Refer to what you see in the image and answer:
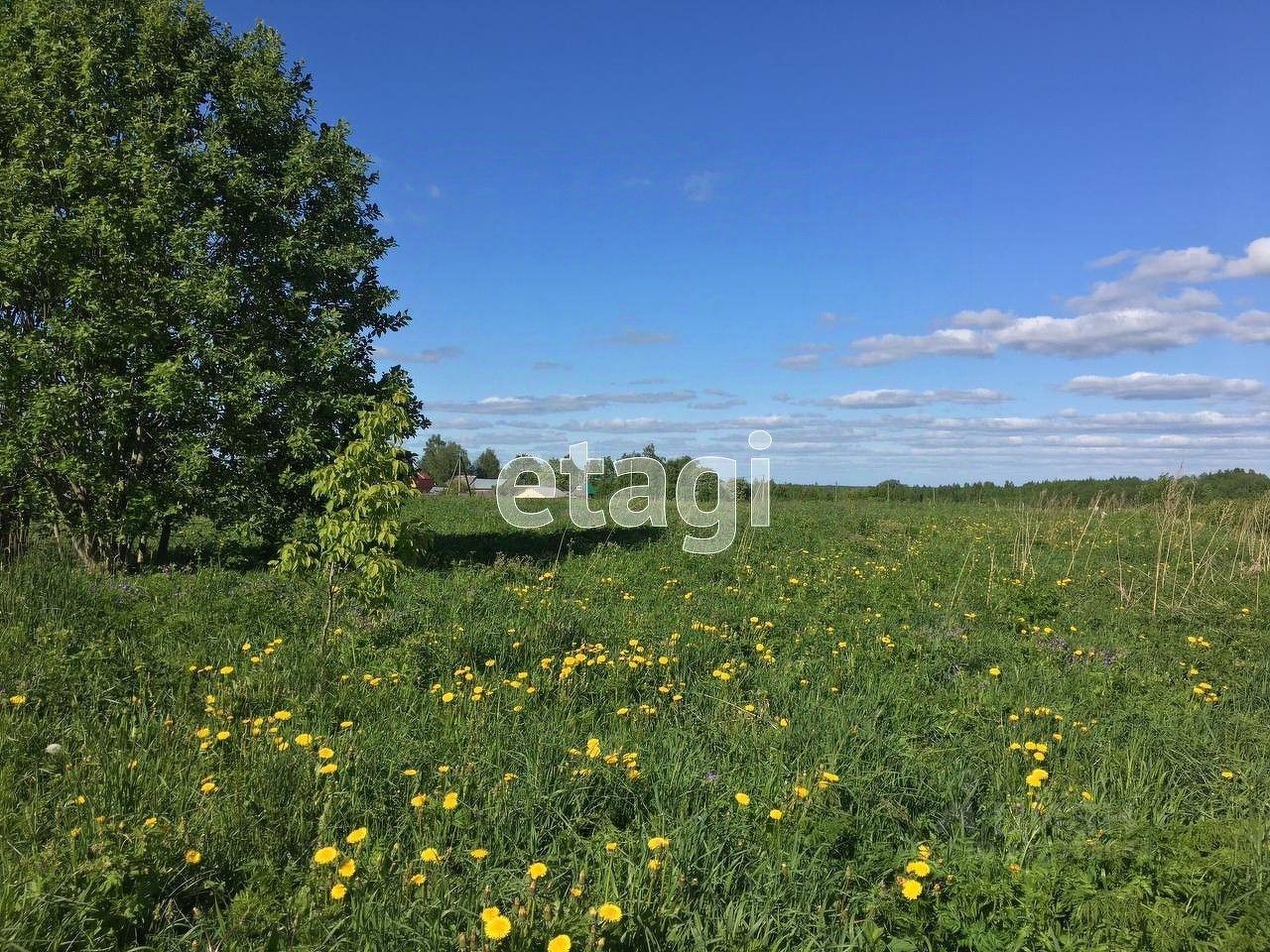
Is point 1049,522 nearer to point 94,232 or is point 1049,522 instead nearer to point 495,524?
point 495,524

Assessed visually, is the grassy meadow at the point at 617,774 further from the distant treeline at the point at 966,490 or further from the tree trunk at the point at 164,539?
the distant treeline at the point at 966,490

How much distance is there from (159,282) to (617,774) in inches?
384

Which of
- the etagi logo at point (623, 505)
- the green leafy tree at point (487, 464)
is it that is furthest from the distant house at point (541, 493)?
the green leafy tree at point (487, 464)

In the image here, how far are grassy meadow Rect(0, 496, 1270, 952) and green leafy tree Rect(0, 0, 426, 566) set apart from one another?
271 cm

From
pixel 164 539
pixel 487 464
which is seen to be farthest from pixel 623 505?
pixel 487 464

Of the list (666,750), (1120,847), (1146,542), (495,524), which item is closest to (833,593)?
(666,750)

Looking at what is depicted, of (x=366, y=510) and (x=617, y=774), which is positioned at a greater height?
(x=366, y=510)

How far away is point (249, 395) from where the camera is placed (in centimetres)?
1005

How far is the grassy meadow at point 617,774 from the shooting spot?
274cm

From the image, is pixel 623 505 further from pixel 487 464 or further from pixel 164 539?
pixel 487 464

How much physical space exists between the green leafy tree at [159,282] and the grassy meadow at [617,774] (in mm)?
2707

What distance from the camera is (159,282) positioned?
1004 centimetres

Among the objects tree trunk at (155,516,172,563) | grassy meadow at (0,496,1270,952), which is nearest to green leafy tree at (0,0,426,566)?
tree trunk at (155,516,172,563)

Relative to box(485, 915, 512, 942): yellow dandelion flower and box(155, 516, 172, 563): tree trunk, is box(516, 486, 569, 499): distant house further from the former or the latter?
box(485, 915, 512, 942): yellow dandelion flower
